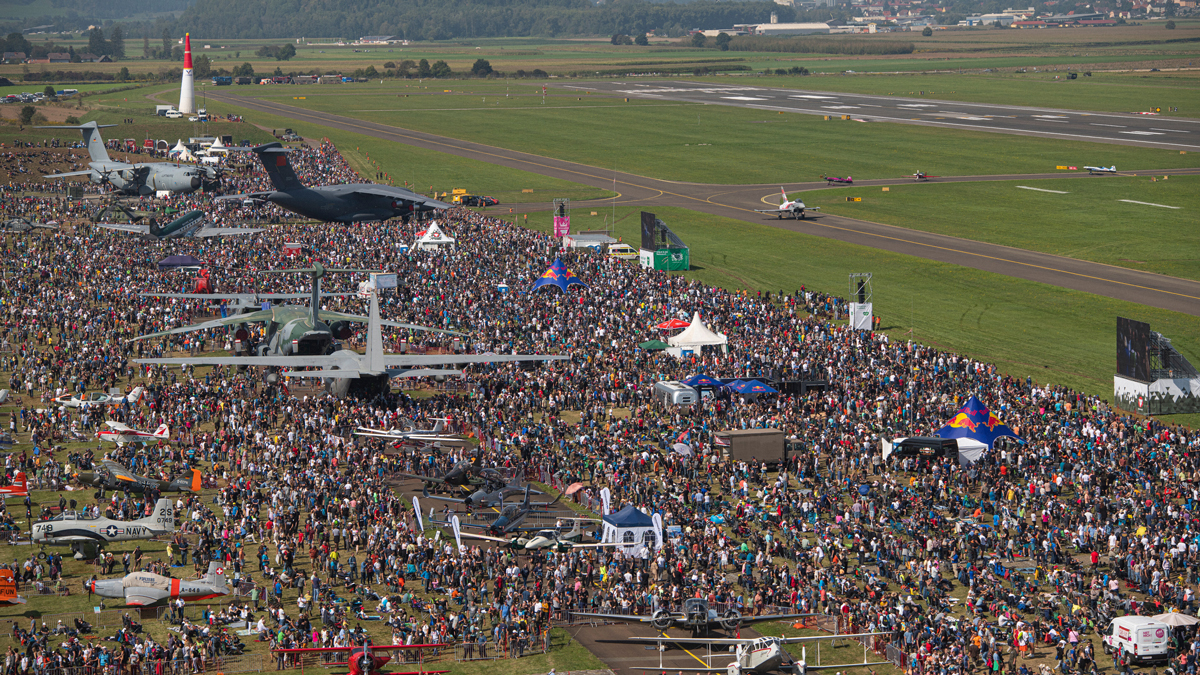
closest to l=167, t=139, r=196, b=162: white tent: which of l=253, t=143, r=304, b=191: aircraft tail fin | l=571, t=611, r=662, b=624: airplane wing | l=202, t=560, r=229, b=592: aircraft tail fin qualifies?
l=253, t=143, r=304, b=191: aircraft tail fin

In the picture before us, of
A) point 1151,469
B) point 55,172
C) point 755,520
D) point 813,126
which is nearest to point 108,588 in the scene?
point 755,520

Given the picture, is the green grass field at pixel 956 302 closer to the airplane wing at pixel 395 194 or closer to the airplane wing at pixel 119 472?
the airplane wing at pixel 395 194

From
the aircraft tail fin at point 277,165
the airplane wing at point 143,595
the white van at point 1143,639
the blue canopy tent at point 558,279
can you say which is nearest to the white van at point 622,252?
the blue canopy tent at point 558,279

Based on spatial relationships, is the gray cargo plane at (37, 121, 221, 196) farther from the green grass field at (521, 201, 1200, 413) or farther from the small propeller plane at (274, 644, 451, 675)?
the small propeller plane at (274, 644, 451, 675)

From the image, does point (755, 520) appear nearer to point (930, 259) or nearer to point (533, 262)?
point (533, 262)

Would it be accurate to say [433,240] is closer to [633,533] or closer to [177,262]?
[177,262]

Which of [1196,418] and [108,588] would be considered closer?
[108,588]
